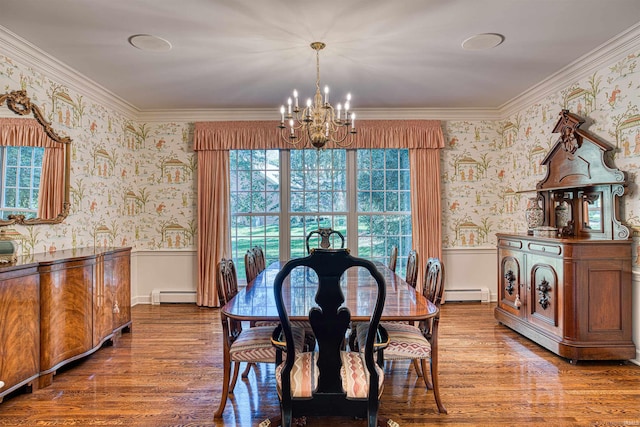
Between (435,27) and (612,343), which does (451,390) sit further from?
(435,27)

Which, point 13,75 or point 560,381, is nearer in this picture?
point 560,381

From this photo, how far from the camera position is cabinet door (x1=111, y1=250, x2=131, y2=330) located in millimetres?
3578

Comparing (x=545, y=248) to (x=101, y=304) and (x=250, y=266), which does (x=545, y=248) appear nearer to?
(x=250, y=266)

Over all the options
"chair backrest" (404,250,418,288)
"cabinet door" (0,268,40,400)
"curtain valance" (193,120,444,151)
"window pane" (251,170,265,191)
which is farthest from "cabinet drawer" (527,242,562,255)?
"cabinet door" (0,268,40,400)

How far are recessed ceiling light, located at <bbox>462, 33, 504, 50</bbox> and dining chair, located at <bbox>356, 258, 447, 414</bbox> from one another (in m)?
Answer: 1.88

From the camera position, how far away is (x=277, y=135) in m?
5.02

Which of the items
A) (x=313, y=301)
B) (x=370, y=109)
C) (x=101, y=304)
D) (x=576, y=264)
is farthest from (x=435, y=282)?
(x=370, y=109)

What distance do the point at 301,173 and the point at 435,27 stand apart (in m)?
2.76

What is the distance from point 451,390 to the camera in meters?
2.55

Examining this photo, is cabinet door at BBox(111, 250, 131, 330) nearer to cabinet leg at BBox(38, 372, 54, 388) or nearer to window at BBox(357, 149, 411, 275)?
cabinet leg at BBox(38, 372, 54, 388)

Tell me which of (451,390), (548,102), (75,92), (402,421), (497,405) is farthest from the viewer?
(548,102)

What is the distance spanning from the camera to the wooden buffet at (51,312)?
2.43 meters

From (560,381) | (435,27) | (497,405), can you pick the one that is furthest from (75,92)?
(560,381)

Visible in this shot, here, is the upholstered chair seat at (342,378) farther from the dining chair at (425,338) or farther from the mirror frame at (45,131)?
the mirror frame at (45,131)
